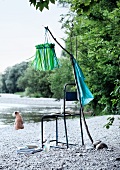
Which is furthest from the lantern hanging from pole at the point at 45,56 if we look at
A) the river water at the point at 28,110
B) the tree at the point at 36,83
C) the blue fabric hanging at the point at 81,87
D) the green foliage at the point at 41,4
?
the tree at the point at 36,83

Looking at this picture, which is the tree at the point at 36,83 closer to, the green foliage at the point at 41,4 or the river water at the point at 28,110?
the river water at the point at 28,110

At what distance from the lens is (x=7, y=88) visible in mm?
26938

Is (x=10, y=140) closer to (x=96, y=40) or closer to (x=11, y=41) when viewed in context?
(x=96, y=40)

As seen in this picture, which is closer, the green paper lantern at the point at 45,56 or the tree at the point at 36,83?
Answer: the green paper lantern at the point at 45,56

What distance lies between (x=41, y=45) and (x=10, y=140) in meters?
1.98

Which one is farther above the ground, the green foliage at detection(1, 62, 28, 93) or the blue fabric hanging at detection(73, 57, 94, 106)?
the green foliage at detection(1, 62, 28, 93)

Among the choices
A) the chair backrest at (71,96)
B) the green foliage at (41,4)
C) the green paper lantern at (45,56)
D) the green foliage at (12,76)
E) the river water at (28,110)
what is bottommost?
the river water at (28,110)

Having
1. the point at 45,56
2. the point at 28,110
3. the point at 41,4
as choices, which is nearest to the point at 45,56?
the point at 45,56

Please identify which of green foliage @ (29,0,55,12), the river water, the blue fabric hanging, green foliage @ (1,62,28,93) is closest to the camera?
green foliage @ (29,0,55,12)

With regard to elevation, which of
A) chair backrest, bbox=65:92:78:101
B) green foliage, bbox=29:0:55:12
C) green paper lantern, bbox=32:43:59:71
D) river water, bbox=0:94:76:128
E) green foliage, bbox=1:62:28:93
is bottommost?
river water, bbox=0:94:76:128

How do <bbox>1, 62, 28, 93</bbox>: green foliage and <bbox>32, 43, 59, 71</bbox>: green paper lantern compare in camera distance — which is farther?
<bbox>1, 62, 28, 93</bbox>: green foliage

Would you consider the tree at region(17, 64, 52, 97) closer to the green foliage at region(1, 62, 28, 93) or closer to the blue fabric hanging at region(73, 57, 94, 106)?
the green foliage at region(1, 62, 28, 93)

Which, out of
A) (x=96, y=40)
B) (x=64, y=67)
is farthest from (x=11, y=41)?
(x=96, y=40)

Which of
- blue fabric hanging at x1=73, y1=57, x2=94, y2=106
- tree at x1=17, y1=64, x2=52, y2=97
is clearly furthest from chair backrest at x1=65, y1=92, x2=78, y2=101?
tree at x1=17, y1=64, x2=52, y2=97
